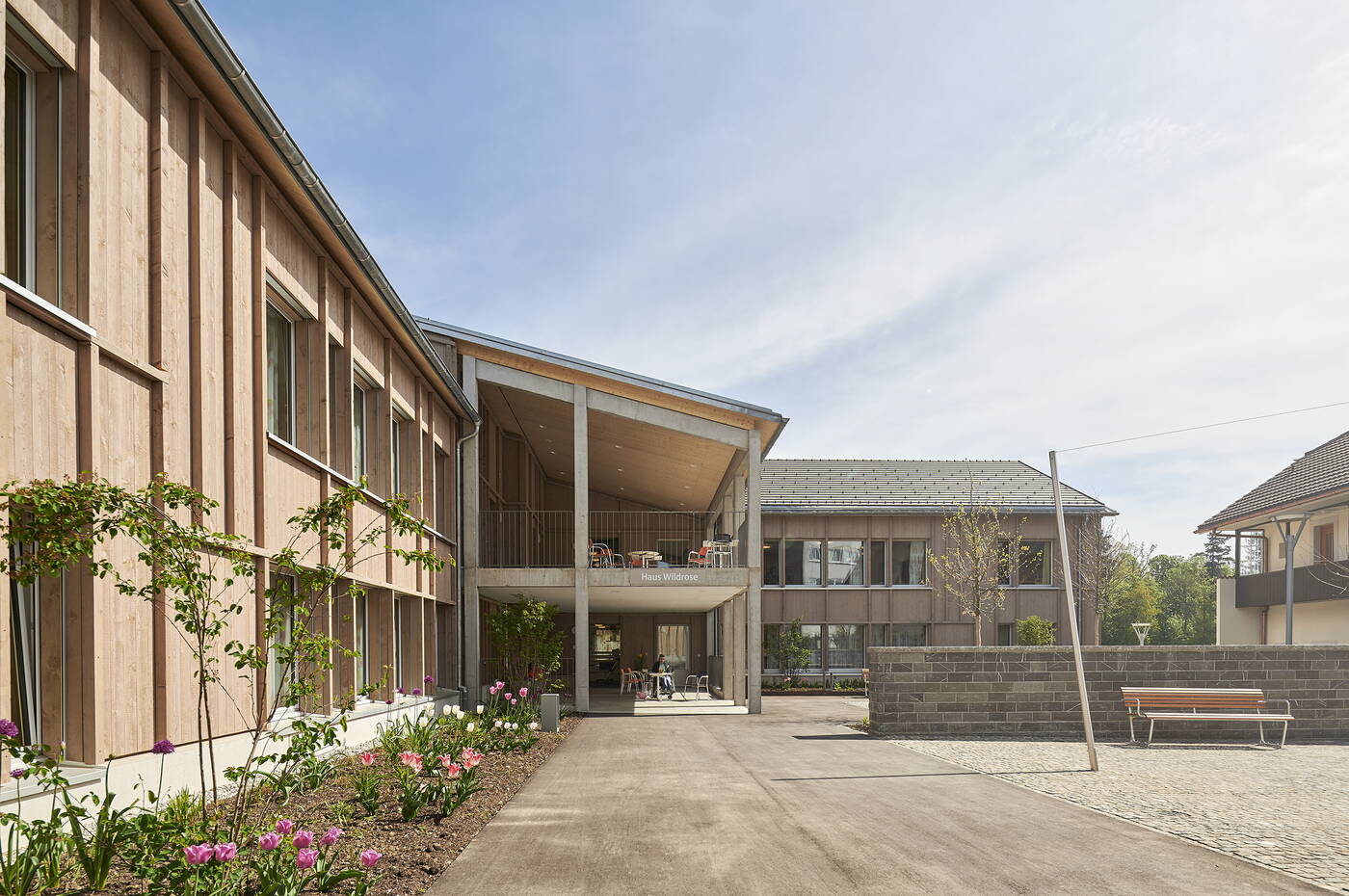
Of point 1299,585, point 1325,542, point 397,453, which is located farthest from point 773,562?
point 397,453

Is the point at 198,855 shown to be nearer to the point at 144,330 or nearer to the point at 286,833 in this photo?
the point at 286,833

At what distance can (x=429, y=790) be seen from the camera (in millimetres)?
9055

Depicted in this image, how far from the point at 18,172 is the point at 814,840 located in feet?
23.2

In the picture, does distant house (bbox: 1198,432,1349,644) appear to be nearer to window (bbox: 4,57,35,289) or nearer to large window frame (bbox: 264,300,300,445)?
large window frame (bbox: 264,300,300,445)

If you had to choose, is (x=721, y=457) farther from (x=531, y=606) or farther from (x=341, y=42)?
(x=341, y=42)

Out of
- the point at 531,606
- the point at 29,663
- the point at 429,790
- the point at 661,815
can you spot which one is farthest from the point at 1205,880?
the point at 531,606

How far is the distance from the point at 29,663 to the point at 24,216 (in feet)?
9.18

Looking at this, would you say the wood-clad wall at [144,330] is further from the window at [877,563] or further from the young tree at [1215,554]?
the young tree at [1215,554]

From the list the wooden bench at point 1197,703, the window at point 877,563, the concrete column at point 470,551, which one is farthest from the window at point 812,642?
the wooden bench at point 1197,703

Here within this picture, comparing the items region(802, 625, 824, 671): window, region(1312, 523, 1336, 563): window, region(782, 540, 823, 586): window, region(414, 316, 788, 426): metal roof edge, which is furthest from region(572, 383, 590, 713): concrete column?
region(1312, 523, 1336, 563): window

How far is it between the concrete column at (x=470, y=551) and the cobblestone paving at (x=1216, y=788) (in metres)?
9.13

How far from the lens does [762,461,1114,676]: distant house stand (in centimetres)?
3422

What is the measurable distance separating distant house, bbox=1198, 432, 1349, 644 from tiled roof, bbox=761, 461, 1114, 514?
4.35 m

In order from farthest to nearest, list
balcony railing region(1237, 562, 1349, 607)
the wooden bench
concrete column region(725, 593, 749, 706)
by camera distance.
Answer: balcony railing region(1237, 562, 1349, 607) → concrete column region(725, 593, 749, 706) → the wooden bench
